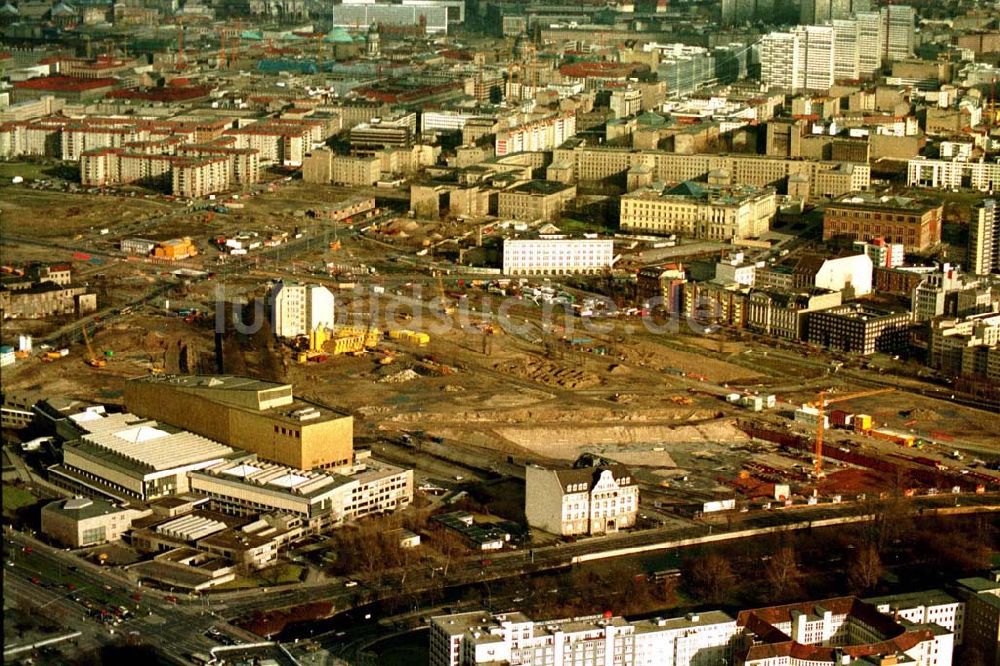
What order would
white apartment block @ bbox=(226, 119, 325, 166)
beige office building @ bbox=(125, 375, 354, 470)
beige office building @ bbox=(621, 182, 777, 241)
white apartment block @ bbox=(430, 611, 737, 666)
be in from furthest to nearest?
white apartment block @ bbox=(226, 119, 325, 166) → beige office building @ bbox=(621, 182, 777, 241) → beige office building @ bbox=(125, 375, 354, 470) → white apartment block @ bbox=(430, 611, 737, 666)

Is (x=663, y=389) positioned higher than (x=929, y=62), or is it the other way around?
(x=929, y=62)

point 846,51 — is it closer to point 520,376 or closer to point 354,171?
point 354,171

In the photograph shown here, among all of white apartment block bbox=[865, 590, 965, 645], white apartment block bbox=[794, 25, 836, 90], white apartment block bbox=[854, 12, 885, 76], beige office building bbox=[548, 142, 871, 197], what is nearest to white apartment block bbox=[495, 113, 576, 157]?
beige office building bbox=[548, 142, 871, 197]

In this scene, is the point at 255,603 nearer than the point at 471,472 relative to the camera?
Yes

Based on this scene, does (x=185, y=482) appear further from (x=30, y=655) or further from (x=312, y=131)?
(x=312, y=131)

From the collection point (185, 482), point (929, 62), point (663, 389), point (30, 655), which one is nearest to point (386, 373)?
point (663, 389)

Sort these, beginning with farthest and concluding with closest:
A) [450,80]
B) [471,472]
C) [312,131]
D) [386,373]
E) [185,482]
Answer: [450,80] → [312,131] → [386,373] → [471,472] → [185,482]

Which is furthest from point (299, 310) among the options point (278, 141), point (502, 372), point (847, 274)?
point (278, 141)

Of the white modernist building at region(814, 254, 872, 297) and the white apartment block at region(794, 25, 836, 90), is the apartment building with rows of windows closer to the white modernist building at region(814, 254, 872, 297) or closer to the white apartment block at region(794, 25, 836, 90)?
the white modernist building at region(814, 254, 872, 297)
